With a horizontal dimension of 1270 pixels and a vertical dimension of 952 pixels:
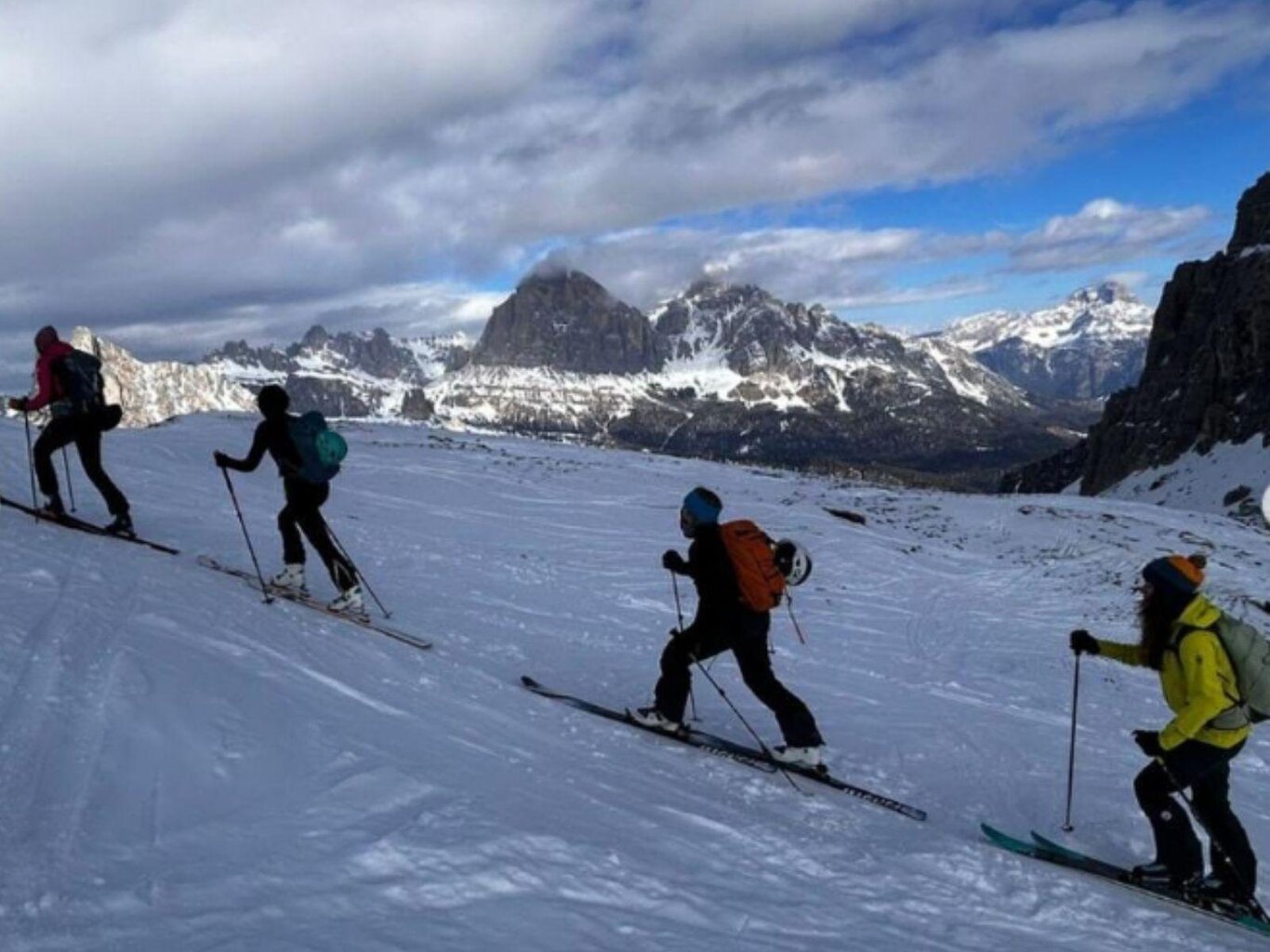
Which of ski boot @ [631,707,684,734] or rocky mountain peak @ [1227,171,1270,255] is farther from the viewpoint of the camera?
rocky mountain peak @ [1227,171,1270,255]

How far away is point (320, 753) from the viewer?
7.18m

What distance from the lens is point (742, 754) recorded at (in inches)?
372

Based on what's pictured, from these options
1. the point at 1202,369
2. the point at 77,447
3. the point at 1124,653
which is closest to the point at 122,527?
the point at 77,447

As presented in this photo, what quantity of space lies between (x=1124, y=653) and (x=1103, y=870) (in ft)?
5.94

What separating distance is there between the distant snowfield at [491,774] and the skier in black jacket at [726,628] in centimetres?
53

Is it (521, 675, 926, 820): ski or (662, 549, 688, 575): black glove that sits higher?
(662, 549, 688, 575): black glove

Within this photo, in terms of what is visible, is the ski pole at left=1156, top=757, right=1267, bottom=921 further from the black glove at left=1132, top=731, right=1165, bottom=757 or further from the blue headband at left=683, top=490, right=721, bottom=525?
the blue headband at left=683, top=490, right=721, bottom=525

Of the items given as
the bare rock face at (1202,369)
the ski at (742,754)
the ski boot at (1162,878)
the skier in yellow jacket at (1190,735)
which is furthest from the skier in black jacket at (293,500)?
the bare rock face at (1202,369)

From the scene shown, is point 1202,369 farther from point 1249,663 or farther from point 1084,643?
point 1249,663

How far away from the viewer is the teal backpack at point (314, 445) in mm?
11695

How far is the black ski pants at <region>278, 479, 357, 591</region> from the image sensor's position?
12.0 meters

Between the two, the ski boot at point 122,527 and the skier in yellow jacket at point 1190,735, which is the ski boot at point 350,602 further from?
the skier in yellow jacket at point 1190,735

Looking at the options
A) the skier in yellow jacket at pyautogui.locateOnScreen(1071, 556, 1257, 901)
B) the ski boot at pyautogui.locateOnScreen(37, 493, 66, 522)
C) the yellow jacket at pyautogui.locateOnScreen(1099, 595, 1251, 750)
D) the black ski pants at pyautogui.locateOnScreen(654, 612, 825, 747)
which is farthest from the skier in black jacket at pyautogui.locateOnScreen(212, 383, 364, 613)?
the yellow jacket at pyautogui.locateOnScreen(1099, 595, 1251, 750)

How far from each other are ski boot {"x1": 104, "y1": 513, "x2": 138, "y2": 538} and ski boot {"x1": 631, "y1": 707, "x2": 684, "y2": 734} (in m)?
8.97
